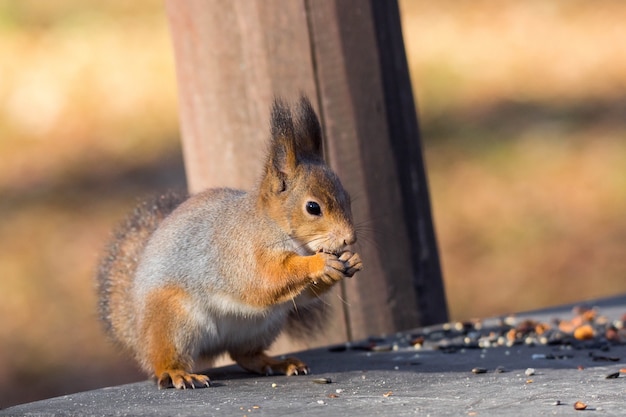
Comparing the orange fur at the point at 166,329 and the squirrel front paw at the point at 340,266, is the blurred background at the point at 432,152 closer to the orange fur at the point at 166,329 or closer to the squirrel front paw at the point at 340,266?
the orange fur at the point at 166,329

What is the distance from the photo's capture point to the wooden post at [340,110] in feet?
11.0

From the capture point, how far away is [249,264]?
301 centimetres

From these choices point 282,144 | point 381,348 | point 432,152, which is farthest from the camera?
point 432,152

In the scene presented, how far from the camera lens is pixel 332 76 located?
11.1 feet

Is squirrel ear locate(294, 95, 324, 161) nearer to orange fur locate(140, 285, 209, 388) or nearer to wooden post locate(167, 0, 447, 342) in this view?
wooden post locate(167, 0, 447, 342)

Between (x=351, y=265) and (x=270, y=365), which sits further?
(x=270, y=365)

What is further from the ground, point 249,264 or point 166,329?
point 249,264

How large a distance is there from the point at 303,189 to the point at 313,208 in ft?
0.20

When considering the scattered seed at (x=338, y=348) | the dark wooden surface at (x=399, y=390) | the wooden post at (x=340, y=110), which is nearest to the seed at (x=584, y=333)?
the dark wooden surface at (x=399, y=390)

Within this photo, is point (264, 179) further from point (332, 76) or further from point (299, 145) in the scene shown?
point (332, 76)

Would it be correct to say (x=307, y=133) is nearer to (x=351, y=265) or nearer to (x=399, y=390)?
(x=351, y=265)

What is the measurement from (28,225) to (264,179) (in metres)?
4.11

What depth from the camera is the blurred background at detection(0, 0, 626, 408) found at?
6.38 meters

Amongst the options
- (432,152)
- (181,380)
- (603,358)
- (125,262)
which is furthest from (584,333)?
(432,152)
